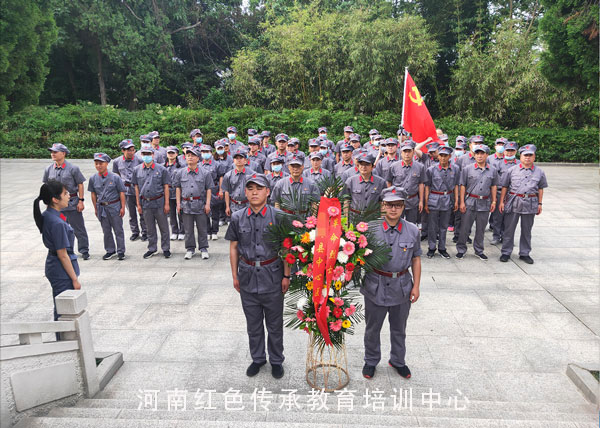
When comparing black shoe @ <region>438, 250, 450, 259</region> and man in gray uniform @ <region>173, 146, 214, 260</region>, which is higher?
man in gray uniform @ <region>173, 146, 214, 260</region>

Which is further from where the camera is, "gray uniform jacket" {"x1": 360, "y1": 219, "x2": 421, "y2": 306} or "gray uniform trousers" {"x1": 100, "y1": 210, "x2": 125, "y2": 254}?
"gray uniform trousers" {"x1": 100, "y1": 210, "x2": 125, "y2": 254}

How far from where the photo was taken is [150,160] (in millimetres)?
7219

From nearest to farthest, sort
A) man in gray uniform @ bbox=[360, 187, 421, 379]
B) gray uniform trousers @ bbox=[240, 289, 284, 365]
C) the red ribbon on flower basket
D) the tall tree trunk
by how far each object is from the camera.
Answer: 1. the red ribbon on flower basket
2. man in gray uniform @ bbox=[360, 187, 421, 379]
3. gray uniform trousers @ bbox=[240, 289, 284, 365]
4. the tall tree trunk

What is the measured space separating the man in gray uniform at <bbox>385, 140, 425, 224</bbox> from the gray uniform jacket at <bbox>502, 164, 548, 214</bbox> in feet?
4.40

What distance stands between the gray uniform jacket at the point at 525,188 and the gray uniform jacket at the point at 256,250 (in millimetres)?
4574

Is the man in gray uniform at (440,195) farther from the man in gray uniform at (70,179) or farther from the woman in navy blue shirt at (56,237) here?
the man in gray uniform at (70,179)

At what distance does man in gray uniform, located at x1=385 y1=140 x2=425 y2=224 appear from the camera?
23.1ft

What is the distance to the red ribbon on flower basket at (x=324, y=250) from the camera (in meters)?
3.40

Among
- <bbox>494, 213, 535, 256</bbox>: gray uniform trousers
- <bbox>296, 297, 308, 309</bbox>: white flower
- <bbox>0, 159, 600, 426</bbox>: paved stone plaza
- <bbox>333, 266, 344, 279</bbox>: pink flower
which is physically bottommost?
<bbox>0, 159, 600, 426</bbox>: paved stone plaza

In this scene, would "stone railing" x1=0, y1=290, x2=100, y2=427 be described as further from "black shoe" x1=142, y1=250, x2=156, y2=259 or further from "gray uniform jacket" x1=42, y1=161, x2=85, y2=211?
"gray uniform jacket" x1=42, y1=161, x2=85, y2=211

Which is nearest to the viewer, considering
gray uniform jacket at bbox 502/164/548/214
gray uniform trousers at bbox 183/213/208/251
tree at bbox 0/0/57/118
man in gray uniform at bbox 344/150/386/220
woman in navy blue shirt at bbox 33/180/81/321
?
woman in navy blue shirt at bbox 33/180/81/321

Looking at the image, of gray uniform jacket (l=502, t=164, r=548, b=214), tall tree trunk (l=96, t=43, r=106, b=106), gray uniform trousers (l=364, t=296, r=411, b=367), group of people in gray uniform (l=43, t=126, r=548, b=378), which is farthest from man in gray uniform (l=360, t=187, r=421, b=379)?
tall tree trunk (l=96, t=43, r=106, b=106)

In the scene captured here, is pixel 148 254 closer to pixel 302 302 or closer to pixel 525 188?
pixel 302 302

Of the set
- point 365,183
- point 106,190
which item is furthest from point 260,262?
point 106,190
